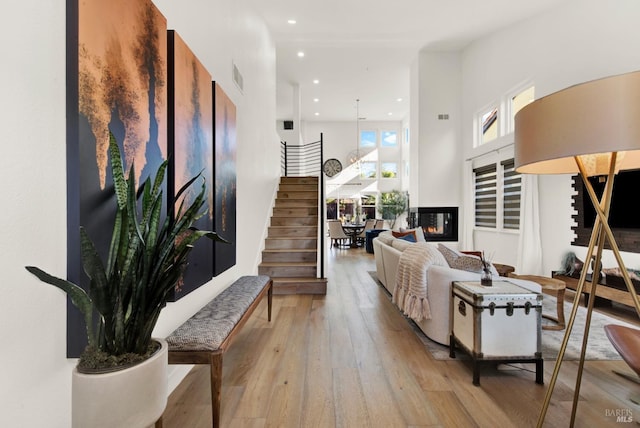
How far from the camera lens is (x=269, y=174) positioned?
232 inches

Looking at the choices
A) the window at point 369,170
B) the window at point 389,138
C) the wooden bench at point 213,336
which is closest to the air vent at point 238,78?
the wooden bench at point 213,336

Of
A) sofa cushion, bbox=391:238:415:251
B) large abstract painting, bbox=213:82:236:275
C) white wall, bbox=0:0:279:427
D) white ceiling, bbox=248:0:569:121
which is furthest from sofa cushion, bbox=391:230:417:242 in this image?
white wall, bbox=0:0:279:427

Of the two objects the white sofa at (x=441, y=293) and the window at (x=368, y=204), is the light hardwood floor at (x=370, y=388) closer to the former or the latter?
the white sofa at (x=441, y=293)

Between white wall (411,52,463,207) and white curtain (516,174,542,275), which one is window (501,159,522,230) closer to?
white curtain (516,174,542,275)

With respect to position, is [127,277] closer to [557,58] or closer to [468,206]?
[557,58]

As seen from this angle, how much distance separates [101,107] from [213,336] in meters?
1.36

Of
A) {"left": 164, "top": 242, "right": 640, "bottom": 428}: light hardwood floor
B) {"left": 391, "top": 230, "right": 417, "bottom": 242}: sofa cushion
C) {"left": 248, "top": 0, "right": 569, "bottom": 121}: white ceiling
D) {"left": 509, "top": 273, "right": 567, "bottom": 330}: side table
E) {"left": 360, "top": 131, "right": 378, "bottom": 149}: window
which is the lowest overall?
{"left": 164, "top": 242, "right": 640, "bottom": 428}: light hardwood floor

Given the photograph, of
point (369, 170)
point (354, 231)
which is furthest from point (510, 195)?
point (369, 170)

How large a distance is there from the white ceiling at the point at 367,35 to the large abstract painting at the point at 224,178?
2.60m

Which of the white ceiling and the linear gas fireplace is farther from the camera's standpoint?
the linear gas fireplace

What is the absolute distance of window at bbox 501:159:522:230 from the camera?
5.61 metres

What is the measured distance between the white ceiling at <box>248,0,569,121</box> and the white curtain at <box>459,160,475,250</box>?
9.55ft

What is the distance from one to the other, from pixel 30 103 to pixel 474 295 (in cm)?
264

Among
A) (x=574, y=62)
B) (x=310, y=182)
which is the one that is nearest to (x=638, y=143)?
(x=574, y=62)
